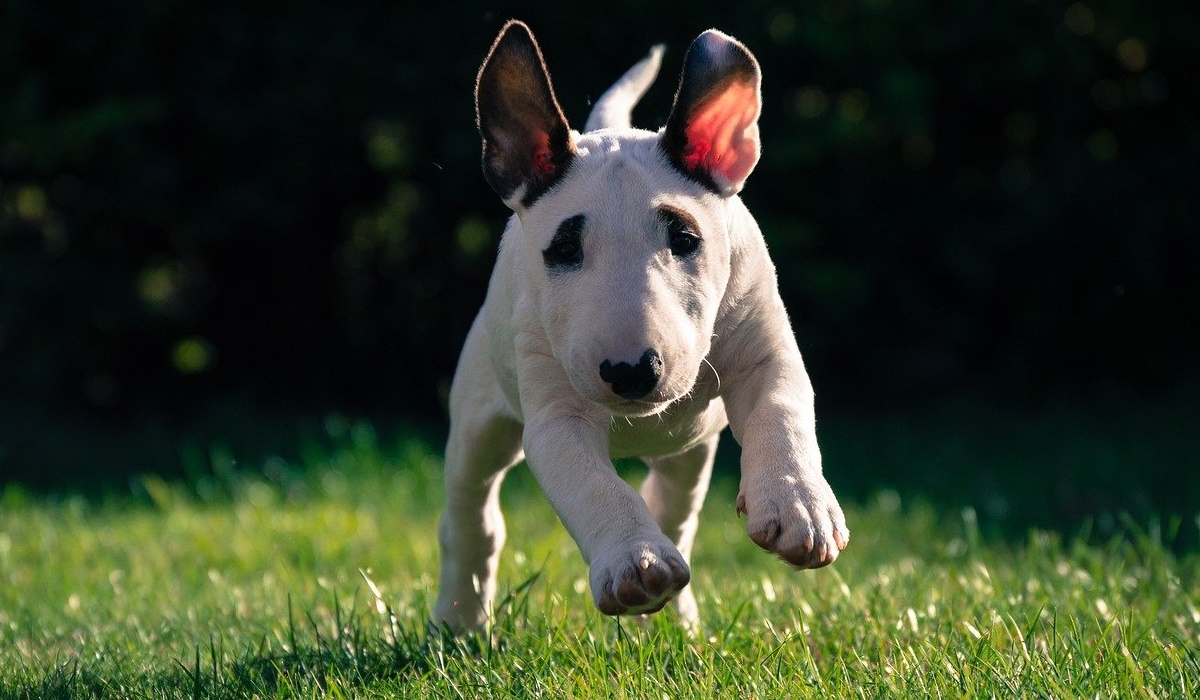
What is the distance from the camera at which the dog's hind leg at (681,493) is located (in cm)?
406

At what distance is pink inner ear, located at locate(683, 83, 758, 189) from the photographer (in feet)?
10.7

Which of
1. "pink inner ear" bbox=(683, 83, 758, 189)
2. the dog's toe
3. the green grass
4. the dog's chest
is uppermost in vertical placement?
"pink inner ear" bbox=(683, 83, 758, 189)

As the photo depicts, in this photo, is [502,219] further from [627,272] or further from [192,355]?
[627,272]

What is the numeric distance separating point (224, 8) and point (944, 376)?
5042 mm

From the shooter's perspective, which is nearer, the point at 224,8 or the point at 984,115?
the point at 224,8

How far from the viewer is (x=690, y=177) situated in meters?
3.26

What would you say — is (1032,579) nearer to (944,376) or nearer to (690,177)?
(690,177)

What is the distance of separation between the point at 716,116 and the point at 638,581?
1123mm

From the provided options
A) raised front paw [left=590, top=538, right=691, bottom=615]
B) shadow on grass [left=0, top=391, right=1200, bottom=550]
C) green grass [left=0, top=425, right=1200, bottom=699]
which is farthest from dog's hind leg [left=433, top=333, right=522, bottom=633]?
shadow on grass [left=0, top=391, right=1200, bottom=550]

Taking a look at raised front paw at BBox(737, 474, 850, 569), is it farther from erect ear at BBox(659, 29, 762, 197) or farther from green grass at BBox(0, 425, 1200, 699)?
erect ear at BBox(659, 29, 762, 197)

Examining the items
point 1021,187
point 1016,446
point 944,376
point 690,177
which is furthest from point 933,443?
point 690,177

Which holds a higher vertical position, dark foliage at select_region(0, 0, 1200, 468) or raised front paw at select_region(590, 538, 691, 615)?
raised front paw at select_region(590, 538, 691, 615)

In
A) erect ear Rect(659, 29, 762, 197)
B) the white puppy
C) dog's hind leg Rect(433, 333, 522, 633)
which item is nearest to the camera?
the white puppy

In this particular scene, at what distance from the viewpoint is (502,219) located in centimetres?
868
